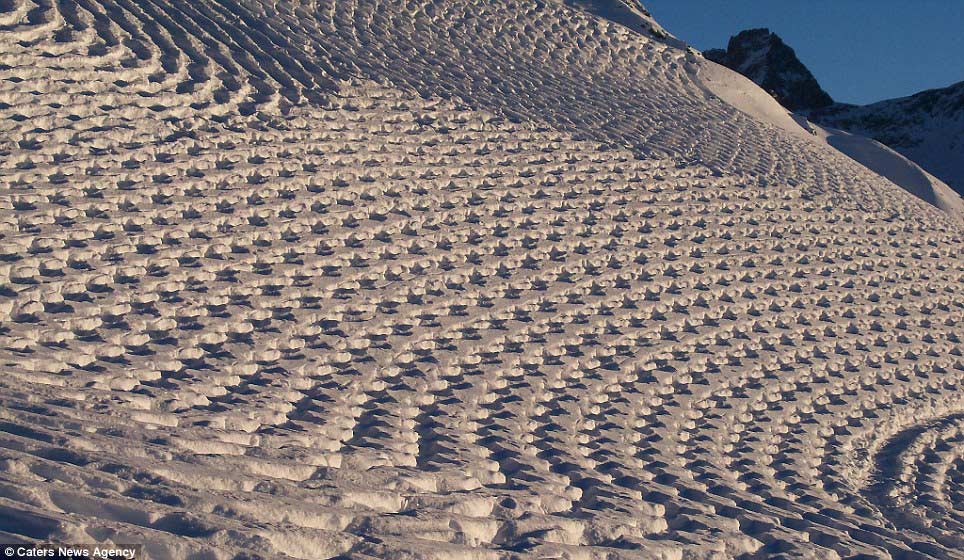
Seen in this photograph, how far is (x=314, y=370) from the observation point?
15.9 feet

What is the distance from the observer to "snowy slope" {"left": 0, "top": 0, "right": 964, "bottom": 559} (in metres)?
3.58

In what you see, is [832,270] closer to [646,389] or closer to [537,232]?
[537,232]

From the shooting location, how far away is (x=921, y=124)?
2383 centimetres

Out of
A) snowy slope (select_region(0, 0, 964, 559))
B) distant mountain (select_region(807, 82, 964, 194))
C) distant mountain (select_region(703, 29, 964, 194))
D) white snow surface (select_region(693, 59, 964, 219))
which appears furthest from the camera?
distant mountain (select_region(703, 29, 964, 194))

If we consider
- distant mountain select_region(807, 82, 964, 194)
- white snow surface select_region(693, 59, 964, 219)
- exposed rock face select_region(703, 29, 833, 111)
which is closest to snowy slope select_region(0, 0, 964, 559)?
white snow surface select_region(693, 59, 964, 219)

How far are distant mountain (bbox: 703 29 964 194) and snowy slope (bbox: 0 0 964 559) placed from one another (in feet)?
44.8

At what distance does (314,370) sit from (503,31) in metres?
8.76

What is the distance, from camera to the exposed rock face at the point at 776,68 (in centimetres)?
2591

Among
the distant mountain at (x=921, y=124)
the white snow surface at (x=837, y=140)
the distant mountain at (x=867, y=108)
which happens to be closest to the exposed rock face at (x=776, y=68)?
the distant mountain at (x=867, y=108)

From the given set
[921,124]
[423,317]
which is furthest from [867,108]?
[423,317]

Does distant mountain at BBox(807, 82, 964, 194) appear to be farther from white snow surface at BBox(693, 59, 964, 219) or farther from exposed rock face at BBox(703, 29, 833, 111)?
white snow surface at BBox(693, 59, 964, 219)

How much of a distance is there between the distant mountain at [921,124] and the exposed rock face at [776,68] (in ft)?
1.77

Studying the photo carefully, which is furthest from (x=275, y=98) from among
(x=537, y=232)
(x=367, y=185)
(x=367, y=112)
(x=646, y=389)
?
(x=646, y=389)

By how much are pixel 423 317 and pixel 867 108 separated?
24214mm
